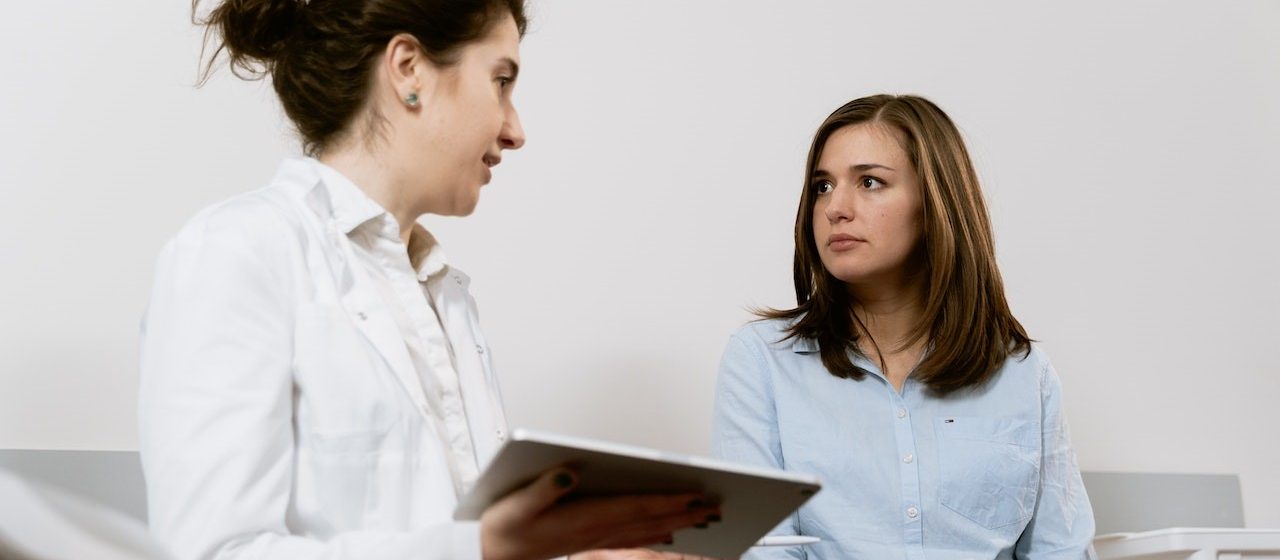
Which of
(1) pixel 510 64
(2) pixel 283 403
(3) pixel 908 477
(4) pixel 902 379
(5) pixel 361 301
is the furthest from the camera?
(4) pixel 902 379

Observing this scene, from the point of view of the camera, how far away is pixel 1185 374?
7.25 ft

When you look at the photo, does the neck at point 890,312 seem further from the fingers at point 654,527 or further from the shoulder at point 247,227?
the shoulder at point 247,227

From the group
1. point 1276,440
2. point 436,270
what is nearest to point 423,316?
point 436,270

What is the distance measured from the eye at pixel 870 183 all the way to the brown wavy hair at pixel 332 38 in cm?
68

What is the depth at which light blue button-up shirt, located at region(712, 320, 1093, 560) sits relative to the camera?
5.14 feet

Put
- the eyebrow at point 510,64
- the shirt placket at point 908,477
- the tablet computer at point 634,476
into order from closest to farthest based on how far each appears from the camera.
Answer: the tablet computer at point 634,476 < the eyebrow at point 510,64 < the shirt placket at point 908,477

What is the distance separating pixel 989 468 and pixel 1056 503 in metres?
0.12

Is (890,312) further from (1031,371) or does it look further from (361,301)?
(361,301)

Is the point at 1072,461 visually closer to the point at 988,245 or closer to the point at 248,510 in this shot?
the point at 988,245

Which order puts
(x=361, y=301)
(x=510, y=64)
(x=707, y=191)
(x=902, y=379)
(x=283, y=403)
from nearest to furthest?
(x=283, y=403)
(x=361, y=301)
(x=510, y=64)
(x=902, y=379)
(x=707, y=191)

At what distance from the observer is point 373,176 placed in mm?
1146

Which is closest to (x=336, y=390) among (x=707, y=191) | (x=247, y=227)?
(x=247, y=227)

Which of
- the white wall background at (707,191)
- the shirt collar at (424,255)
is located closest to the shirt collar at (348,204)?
the shirt collar at (424,255)

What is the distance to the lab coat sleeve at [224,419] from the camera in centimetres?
89
